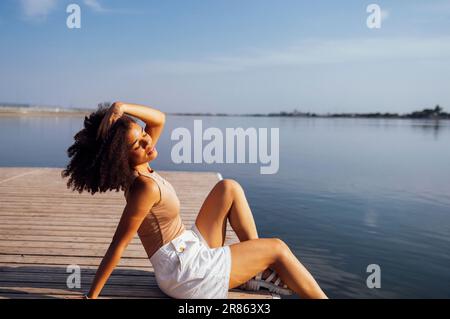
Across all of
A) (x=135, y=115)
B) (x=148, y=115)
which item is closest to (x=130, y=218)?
(x=135, y=115)

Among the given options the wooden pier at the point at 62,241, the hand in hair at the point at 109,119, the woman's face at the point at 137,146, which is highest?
the hand in hair at the point at 109,119

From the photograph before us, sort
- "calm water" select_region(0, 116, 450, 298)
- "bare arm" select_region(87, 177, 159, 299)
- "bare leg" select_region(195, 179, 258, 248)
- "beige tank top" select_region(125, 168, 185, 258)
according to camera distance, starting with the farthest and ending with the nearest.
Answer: "calm water" select_region(0, 116, 450, 298) < "bare leg" select_region(195, 179, 258, 248) < "beige tank top" select_region(125, 168, 185, 258) < "bare arm" select_region(87, 177, 159, 299)

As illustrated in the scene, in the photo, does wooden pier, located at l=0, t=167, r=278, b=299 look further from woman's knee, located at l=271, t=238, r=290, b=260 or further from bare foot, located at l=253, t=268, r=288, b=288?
woman's knee, located at l=271, t=238, r=290, b=260

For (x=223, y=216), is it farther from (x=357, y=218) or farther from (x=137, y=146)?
(x=357, y=218)

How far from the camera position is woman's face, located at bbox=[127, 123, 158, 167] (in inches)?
94.4

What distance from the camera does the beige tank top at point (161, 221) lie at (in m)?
2.46

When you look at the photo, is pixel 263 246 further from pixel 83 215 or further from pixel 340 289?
pixel 83 215

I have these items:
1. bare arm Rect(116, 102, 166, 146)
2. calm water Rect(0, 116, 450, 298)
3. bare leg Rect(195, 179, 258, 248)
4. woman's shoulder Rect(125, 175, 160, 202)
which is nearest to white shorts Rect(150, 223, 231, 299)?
bare leg Rect(195, 179, 258, 248)

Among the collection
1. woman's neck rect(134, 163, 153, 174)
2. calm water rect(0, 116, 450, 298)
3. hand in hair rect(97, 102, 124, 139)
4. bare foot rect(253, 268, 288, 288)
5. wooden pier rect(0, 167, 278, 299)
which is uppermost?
hand in hair rect(97, 102, 124, 139)

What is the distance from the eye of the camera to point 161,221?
2.52m

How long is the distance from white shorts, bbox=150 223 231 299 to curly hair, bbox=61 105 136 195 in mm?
468

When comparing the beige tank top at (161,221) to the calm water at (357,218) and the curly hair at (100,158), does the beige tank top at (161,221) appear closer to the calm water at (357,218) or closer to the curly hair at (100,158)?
the curly hair at (100,158)

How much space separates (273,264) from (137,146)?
1.01 m

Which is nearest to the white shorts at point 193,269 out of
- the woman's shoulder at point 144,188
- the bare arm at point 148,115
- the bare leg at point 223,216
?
the bare leg at point 223,216
